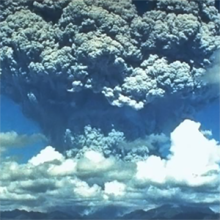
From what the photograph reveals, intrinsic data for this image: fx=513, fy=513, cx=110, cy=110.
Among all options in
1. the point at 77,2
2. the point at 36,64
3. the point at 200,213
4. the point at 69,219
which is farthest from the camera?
the point at 69,219

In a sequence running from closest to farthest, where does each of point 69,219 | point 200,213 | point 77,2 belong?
point 77,2, point 200,213, point 69,219

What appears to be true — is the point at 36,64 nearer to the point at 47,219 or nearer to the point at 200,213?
the point at 200,213

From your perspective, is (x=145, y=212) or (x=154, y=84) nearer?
(x=154, y=84)

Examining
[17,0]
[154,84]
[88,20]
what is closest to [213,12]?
[154,84]

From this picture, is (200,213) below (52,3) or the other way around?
below

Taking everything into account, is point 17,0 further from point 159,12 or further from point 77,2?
point 159,12

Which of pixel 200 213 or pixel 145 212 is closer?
pixel 200 213

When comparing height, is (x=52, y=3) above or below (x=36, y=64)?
above

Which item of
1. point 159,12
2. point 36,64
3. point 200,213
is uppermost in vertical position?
point 159,12

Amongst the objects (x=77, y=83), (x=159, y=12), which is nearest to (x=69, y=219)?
(x=77, y=83)
